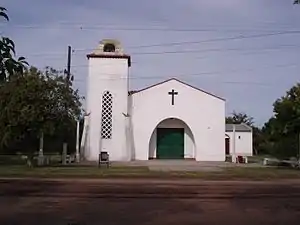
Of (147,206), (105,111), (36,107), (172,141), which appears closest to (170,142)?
(172,141)

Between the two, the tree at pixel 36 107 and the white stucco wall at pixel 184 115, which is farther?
the white stucco wall at pixel 184 115

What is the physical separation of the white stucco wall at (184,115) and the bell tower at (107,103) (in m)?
2.36

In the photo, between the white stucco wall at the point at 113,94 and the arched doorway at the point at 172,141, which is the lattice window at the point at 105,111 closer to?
the white stucco wall at the point at 113,94

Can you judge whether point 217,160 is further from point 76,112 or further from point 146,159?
point 76,112

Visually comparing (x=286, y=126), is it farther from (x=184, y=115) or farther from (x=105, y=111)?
(x=105, y=111)

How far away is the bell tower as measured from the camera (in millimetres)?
46188

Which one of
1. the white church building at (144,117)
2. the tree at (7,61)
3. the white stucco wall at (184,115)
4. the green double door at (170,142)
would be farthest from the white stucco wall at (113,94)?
the tree at (7,61)

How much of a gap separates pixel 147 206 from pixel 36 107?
66.4 ft

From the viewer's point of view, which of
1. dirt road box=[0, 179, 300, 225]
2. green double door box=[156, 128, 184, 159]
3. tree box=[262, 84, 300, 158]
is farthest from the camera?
green double door box=[156, 128, 184, 159]

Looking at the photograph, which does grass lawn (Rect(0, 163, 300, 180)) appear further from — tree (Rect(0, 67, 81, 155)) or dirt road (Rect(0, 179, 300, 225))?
dirt road (Rect(0, 179, 300, 225))

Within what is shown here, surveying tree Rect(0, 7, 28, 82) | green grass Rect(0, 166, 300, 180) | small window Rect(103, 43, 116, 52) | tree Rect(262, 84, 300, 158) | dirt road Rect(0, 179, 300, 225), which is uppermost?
small window Rect(103, 43, 116, 52)

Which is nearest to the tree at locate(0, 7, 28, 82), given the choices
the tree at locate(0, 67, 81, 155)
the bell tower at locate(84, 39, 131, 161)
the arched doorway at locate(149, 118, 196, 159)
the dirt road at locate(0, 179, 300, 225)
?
the dirt road at locate(0, 179, 300, 225)

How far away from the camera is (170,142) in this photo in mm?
51500

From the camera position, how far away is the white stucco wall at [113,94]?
4619cm
